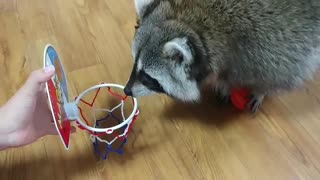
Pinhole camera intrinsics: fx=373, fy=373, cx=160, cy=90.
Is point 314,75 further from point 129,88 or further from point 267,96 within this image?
point 129,88

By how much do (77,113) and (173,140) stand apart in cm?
31

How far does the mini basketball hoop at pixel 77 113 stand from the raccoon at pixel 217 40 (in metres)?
0.15

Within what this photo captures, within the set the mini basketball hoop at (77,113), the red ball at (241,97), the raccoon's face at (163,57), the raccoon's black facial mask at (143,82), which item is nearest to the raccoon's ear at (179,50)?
the raccoon's face at (163,57)

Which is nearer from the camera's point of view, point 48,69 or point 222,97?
point 48,69

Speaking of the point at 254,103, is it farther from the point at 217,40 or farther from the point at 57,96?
the point at 57,96

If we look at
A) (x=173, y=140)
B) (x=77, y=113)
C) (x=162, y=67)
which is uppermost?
(x=162, y=67)

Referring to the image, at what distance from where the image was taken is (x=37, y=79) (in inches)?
34.7

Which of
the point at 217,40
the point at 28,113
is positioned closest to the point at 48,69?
the point at 28,113

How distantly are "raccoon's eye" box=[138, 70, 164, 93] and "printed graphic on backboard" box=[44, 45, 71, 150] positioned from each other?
21cm

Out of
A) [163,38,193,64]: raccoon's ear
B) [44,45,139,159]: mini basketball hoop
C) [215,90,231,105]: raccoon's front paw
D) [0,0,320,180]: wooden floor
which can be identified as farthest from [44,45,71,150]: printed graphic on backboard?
[215,90,231,105]: raccoon's front paw

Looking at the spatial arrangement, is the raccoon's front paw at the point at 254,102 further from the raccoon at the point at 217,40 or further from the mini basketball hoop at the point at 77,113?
the mini basketball hoop at the point at 77,113

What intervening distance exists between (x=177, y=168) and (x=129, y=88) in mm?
269

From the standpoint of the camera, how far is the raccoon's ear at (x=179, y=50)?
0.89 metres

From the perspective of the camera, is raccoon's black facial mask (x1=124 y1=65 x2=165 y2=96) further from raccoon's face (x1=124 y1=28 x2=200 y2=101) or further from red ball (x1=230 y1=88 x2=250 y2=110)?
red ball (x1=230 y1=88 x2=250 y2=110)
